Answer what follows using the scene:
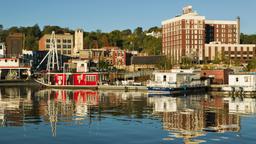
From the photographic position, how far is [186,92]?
82000 mm

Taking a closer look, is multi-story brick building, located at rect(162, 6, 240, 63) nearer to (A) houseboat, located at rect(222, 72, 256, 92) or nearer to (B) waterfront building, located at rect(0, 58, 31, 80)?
(B) waterfront building, located at rect(0, 58, 31, 80)

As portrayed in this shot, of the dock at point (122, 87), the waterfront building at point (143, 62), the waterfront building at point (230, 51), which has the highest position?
the waterfront building at point (230, 51)

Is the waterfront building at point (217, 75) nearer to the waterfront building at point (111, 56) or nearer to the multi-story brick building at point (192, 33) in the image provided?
the multi-story brick building at point (192, 33)

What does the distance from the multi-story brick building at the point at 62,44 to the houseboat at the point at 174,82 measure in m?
96.8

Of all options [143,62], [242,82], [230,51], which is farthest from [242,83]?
[230,51]

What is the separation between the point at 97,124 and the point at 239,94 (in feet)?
145

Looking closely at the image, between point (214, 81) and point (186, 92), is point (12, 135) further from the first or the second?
point (214, 81)

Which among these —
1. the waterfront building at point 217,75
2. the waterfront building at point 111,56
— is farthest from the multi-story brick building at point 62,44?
the waterfront building at point 217,75

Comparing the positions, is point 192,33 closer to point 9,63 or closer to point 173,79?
point 9,63

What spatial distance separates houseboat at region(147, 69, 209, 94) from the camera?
77.4 metres

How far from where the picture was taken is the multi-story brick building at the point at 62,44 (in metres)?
176

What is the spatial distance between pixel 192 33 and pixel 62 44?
178 feet

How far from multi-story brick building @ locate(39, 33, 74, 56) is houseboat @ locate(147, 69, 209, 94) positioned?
96.8 m

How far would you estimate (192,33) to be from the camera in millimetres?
162500
